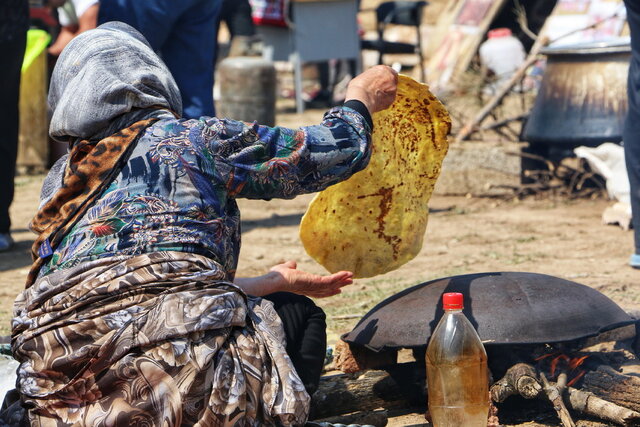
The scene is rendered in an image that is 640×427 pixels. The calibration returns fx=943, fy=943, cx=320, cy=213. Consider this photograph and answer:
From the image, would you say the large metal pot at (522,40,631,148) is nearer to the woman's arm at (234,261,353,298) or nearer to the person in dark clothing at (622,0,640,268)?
the person in dark clothing at (622,0,640,268)

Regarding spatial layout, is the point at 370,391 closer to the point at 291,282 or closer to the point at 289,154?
the point at 291,282

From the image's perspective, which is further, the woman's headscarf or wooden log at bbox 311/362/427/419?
wooden log at bbox 311/362/427/419

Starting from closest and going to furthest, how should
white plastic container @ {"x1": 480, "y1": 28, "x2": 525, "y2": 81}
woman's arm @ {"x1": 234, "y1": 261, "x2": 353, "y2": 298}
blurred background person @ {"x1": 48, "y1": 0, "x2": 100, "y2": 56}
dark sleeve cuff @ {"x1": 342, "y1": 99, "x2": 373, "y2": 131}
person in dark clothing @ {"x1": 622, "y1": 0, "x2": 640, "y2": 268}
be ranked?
1. dark sleeve cuff @ {"x1": 342, "y1": 99, "x2": 373, "y2": 131}
2. woman's arm @ {"x1": 234, "y1": 261, "x2": 353, "y2": 298}
3. person in dark clothing @ {"x1": 622, "y1": 0, "x2": 640, "y2": 268}
4. blurred background person @ {"x1": 48, "y1": 0, "x2": 100, "y2": 56}
5. white plastic container @ {"x1": 480, "y1": 28, "x2": 525, "y2": 81}

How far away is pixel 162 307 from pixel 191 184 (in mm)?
318

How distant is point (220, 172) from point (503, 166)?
5417 millimetres

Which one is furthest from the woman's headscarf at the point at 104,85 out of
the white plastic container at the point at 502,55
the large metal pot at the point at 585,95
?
the white plastic container at the point at 502,55

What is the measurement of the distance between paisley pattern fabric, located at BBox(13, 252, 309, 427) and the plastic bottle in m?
0.53

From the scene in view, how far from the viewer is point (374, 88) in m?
2.77

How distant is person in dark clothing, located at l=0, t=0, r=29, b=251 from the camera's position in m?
5.60

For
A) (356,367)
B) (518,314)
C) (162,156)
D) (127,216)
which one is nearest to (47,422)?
(127,216)

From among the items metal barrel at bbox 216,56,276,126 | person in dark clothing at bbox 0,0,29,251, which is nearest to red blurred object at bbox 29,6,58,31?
metal barrel at bbox 216,56,276,126

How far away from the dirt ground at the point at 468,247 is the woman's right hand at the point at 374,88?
1372mm

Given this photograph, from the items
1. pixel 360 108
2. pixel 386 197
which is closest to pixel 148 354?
pixel 360 108

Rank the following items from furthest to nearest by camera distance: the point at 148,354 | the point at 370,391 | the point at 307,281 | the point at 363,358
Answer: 1. the point at 363,358
2. the point at 370,391
3. the point at 307,281
4. the point at 148,354
